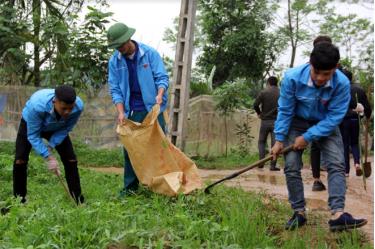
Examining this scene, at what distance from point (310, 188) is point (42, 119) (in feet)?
11.2

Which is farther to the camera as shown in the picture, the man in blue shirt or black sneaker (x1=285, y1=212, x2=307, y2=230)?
the man in blue shirt

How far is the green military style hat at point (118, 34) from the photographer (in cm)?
493

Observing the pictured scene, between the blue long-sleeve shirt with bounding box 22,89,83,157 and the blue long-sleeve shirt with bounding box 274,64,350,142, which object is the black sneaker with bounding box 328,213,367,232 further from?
the blue long-sleeve shirt with bounding box 22,89,83,157

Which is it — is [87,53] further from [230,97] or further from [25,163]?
Answer: [25,163]

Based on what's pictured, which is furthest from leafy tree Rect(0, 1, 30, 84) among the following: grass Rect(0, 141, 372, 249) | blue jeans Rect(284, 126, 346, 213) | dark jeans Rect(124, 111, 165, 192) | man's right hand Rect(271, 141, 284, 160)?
blue jeans Rect(284, 126, 346, 213)

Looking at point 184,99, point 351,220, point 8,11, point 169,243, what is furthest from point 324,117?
point 8,11

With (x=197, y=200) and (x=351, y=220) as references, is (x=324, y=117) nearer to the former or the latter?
(x=351, y=220)

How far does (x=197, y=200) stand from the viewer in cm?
466

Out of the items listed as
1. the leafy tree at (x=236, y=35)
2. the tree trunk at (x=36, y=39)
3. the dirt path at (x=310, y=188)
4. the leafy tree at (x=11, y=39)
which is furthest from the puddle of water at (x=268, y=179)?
the leafy tree at (x=236, y=35)

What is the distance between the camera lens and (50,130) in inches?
201

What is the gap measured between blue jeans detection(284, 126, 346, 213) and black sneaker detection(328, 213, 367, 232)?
124mm

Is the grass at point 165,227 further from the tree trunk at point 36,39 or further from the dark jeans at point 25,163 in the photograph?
the tree trunk at point 36,39

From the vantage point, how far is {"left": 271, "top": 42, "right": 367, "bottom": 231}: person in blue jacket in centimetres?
381

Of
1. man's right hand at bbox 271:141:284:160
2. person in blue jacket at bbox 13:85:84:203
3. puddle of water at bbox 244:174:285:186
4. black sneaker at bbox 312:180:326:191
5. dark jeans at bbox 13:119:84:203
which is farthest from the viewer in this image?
puddle of water at bbox 244:174:285:186
